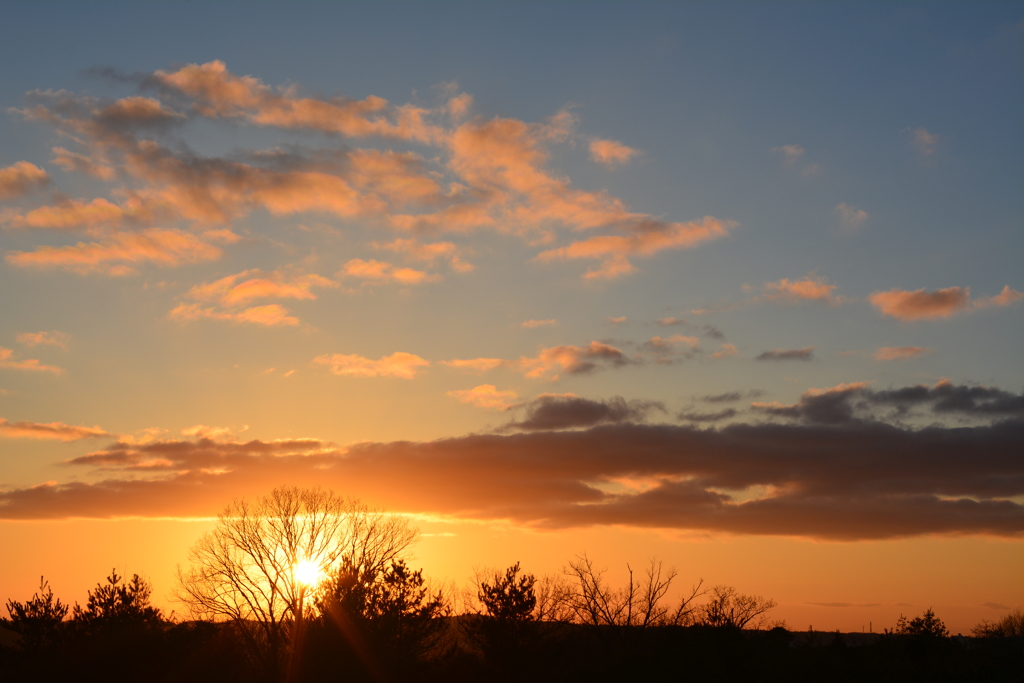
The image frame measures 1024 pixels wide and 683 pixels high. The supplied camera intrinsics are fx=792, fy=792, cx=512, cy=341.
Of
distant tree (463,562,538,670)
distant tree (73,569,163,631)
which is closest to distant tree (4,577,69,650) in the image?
distant tree (73,569,163,631)

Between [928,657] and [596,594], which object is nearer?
[928,657]

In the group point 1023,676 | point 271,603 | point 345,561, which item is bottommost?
point 1023,676

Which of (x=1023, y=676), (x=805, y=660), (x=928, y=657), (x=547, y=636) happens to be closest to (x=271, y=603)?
(x=547, y=636)

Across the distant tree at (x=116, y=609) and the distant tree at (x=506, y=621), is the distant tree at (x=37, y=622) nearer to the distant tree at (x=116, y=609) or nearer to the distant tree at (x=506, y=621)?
the distant tree at (x=116, y=609)

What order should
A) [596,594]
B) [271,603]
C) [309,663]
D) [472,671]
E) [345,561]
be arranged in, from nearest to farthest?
1. [309,663]
2. [345,561]
3. [472,671]
4. [271,603]
5. [596,594]

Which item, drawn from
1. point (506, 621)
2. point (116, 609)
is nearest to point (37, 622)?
point (116, 609)

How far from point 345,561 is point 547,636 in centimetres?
1751

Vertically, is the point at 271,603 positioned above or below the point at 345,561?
below

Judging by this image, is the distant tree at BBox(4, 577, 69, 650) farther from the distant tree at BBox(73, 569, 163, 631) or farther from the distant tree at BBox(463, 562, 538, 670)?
the distant tree at BBox(463, 562, 538, 670)

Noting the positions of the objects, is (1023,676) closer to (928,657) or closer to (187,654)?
(928,657)

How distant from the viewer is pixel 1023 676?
5775cm

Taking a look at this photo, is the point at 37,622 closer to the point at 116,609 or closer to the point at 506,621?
the point at 116,609

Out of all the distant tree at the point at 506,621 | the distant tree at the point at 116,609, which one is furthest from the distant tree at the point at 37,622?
the distant tree at the point at 506,621

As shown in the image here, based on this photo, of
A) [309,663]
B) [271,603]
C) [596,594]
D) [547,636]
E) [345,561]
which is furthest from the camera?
[596,594]
